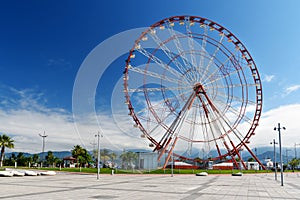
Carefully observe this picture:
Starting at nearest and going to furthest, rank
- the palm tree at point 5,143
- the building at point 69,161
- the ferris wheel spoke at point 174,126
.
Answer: the ferris wheel spoke at point 174,126 < the palm tree at point 5,143 < the building at point 69,161

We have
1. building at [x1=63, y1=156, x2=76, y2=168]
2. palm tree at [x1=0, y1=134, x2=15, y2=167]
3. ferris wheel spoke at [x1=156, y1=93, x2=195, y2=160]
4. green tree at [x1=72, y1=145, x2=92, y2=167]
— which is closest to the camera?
ferris wheel spoke at [x1=156, y1=93, x2=195, y2=160]

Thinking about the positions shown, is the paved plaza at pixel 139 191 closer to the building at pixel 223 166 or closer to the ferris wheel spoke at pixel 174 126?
the ferris wheel spoke at pixel 174 126

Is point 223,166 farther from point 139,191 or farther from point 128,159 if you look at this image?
point 139,191

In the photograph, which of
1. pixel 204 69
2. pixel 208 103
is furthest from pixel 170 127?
pixel 204 69

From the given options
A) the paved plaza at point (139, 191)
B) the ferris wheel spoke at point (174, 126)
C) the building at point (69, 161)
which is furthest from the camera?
the building at point (69, 161)

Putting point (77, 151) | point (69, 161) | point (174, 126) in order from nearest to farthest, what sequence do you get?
point (174, 126), point (77, 151), point (69, 161)

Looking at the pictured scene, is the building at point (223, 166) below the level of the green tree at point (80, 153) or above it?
below

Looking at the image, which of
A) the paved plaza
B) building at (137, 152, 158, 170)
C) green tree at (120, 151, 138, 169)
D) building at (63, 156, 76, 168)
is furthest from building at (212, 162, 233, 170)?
the paved plaza

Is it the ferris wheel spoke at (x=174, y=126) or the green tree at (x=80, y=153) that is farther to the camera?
the green tree at (x=80, y=153)

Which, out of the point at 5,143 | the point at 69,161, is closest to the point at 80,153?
the point at 69,161

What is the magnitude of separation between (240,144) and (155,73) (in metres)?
18.8

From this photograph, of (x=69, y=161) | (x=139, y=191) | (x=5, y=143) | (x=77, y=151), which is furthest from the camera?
(x=69, y=161)

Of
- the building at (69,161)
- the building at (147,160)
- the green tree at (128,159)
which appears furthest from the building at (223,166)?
the building at (69,161)

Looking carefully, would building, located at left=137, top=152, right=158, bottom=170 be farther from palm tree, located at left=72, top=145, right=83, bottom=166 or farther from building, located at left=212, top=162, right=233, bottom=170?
palm tree, located at left=72, top=145, right=83, bottom=166
